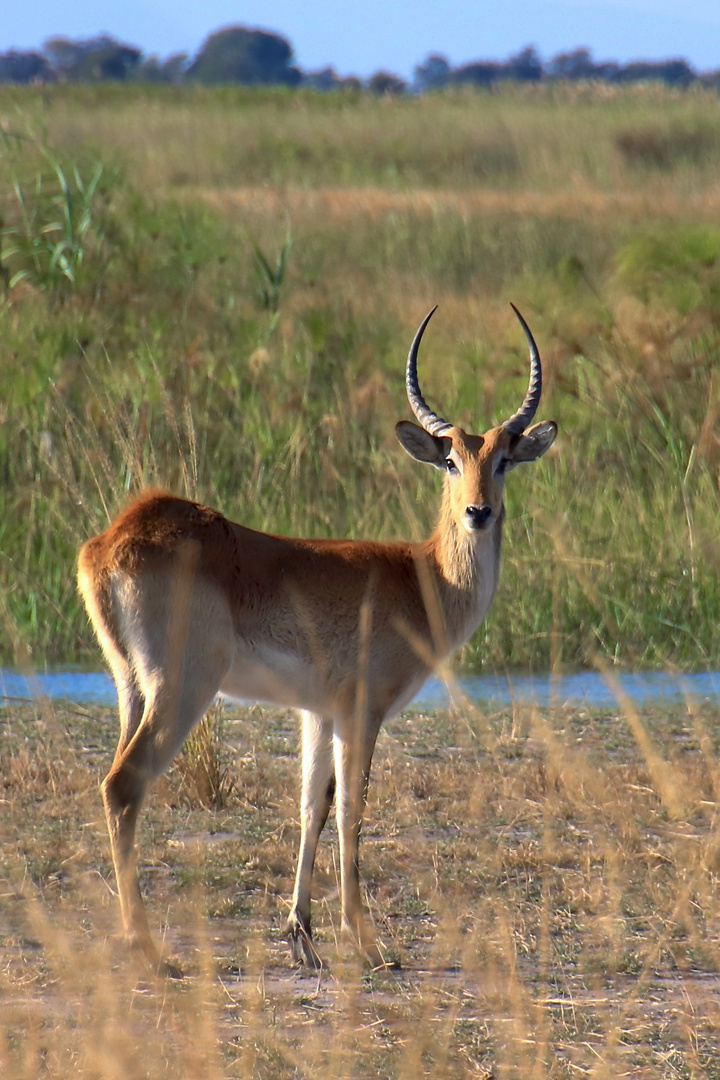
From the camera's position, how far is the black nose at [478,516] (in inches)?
194

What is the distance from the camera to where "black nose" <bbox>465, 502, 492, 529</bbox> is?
492cm

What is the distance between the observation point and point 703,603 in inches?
300

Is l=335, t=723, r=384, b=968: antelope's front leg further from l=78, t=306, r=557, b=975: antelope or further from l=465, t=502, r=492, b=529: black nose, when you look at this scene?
l=465, t=502, r=492, b=529: black nose

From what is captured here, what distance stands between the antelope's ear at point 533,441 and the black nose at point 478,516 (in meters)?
0.41

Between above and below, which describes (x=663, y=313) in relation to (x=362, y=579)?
above

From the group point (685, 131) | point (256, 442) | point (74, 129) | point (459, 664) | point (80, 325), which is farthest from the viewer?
point (685, 131)

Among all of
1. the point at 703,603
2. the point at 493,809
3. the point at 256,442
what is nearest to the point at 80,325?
the point at 256,442

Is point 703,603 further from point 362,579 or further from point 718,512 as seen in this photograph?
point 362,579

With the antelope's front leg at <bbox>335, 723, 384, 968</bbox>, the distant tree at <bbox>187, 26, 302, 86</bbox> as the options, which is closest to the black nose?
the antelope's front leg at <bbox>335, 723, 384, 968</bbox>

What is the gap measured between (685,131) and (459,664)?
1929 cm

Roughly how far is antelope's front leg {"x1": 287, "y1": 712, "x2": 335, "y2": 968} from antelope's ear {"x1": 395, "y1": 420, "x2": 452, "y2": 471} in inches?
40.3

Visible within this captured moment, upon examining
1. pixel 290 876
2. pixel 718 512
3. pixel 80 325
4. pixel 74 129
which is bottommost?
pixel 290 876

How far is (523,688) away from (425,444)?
2179 mm

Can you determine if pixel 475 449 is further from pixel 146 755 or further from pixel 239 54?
pixel 239 54
